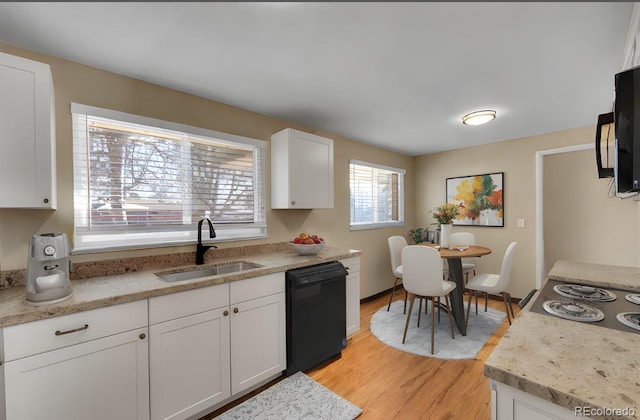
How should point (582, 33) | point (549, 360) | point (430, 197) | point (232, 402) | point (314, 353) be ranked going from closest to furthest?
1. point (549, 360)
2. point (582, 33)
3. point (232, 402)
4. point (314, 353)
5. point (430, 197)

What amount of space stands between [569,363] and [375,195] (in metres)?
3.43

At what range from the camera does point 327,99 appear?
2330 millimetres

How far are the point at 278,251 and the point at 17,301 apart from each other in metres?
1.81

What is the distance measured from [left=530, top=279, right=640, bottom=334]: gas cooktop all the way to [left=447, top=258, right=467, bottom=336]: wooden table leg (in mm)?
1329

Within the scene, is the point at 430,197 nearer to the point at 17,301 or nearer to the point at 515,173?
the point at 515,173

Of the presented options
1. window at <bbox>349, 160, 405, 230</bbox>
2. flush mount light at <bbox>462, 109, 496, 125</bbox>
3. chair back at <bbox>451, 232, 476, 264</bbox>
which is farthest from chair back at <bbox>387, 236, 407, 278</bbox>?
flush mount light at <bbox>462, 109, 496, 125</bbox>

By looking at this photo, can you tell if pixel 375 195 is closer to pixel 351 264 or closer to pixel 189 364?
pixel 351 264

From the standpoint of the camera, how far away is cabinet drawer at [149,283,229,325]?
1496 mm

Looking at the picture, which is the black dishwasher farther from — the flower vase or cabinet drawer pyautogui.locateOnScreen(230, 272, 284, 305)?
the flower vase

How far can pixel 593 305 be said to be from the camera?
1.26 meters

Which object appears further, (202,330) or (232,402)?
(232,402)

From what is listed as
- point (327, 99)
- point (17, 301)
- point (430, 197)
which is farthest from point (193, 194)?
point (430, 197)

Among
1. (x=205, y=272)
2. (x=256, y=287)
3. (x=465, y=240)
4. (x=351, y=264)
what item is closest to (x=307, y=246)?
(x=351, y=264)

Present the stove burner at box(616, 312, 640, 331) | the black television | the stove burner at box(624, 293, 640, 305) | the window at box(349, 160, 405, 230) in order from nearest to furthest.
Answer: the stove burner at box(616, 312, 640, 331)
the black television
the stove burner at box(624, 293, 640, 305)
the window at box(349, 160, 405, 230)
